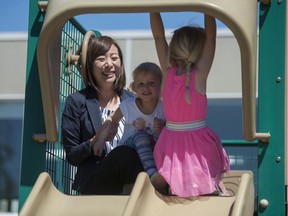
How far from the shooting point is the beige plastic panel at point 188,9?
2.21 meters

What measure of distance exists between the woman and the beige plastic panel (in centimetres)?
43

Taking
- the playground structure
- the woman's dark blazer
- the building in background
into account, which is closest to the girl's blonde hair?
the playground structure

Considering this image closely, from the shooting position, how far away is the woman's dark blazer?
9.39 feet

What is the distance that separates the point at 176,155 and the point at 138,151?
10.3 inches

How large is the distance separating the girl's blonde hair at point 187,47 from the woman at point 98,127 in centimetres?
39

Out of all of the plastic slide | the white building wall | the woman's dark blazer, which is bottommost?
the plastic slide

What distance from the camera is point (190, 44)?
2.50 metres

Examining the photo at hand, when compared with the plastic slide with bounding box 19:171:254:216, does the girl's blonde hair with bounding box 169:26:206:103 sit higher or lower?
higher

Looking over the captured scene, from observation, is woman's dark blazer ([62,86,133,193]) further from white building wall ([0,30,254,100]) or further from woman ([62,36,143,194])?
white building wall ([0,30,254,100])

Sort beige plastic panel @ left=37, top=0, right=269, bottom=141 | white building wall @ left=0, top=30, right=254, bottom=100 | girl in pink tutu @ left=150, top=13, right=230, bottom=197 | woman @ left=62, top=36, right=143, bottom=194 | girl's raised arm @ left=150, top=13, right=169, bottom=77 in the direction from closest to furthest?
beige plastic panel @ left=37, top=0, right=269, bottom=141
girl in pink tutu @ left=150, top=13, right=230, bottom=197
girl's raised arm @ left=150, top=13, right=169, bottom=77
woman @ left=62, top=36, right=143, bottom=194
white building wall @ left=0, top=30, right=254, bottom=100

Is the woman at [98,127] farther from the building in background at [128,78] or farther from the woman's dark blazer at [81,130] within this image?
the building in background at [128,78]

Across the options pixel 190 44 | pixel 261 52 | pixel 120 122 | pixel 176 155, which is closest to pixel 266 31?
pixel 261 52

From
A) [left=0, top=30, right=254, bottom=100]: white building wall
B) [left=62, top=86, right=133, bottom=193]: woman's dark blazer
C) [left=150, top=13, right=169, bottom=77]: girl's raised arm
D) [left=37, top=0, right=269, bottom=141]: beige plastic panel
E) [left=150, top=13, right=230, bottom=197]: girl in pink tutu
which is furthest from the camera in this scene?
[left=0, top=30, right=254, bottom=100]: white building wall

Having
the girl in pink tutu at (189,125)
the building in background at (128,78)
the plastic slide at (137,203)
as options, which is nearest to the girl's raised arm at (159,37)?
the girl in pink tutu at (189,125)
